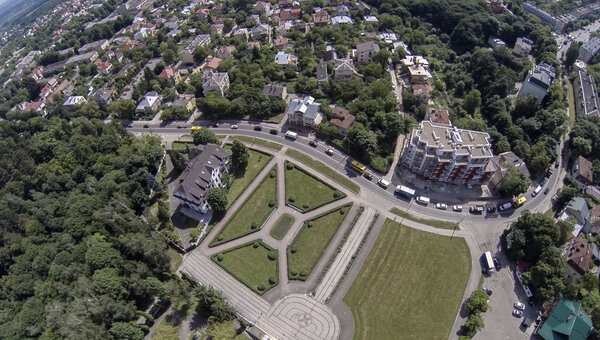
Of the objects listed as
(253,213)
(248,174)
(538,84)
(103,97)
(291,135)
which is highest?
(103,97)

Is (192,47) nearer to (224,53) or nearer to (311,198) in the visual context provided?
(224,53)

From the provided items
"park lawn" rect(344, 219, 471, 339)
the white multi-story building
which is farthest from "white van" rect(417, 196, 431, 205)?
"park lawn" rect(344, 219, 471, 339)

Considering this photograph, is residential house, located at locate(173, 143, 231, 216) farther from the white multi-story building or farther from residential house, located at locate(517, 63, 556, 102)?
residential house, located at locate(517, 63, 556, 102)

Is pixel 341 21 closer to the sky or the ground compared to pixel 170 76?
closer to the sky

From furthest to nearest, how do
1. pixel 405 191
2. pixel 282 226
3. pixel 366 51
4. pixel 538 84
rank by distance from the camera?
1. pixel 366 51
2. pixel 538 84
3. pixel 405 191
4. pixel 282 226

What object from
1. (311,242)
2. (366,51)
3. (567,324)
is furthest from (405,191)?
(366,51)

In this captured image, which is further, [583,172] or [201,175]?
[583,172]

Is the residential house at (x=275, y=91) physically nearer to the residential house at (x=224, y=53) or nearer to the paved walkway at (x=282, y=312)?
the residential house at (x=224, y=53)

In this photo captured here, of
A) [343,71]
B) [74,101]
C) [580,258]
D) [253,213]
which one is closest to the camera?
[580,258]
